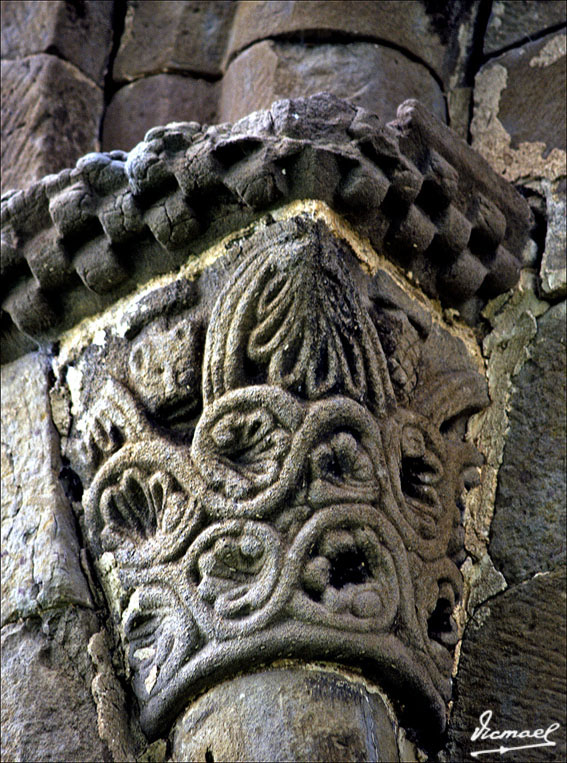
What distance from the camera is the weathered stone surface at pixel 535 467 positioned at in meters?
2.01

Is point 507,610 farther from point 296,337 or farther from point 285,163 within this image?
point 285,163

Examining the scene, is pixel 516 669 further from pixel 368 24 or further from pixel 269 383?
pixel 368 24

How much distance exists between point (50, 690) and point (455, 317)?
1.01 meters

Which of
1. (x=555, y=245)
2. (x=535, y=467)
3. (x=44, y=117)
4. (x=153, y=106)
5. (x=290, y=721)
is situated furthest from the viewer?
(x=153, y=106)

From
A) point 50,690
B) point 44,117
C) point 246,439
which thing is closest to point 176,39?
point 44,117

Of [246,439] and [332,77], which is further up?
[332,77]

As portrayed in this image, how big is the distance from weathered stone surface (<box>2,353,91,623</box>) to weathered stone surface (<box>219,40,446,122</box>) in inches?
28.7

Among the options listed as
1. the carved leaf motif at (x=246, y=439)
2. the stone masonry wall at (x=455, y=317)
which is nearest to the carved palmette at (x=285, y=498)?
the carved leaf motif at (x=246, y=439)

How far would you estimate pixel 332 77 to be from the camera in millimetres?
2254

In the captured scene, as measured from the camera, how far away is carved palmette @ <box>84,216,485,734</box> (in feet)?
5.29

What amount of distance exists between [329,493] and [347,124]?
2.03 feet

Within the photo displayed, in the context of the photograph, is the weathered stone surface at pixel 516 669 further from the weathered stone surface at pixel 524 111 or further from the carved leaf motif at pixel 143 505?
the weathered stone surface at pixel 524 111

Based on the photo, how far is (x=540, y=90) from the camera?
2.39m

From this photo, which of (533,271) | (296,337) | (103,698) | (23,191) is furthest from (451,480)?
(23,191)
